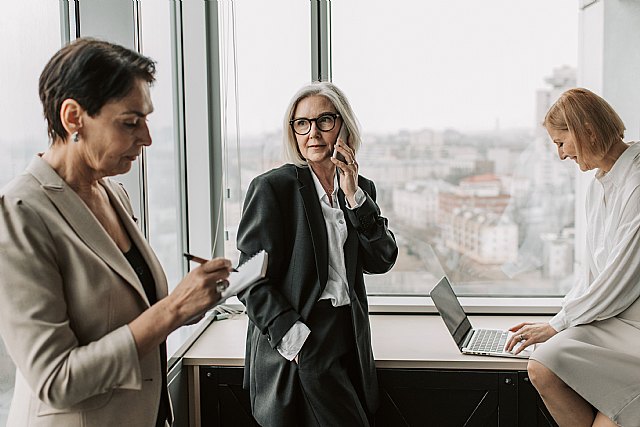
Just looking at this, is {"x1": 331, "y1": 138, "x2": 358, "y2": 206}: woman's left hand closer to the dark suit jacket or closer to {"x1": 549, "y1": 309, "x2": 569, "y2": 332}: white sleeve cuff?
the dark suit jacket

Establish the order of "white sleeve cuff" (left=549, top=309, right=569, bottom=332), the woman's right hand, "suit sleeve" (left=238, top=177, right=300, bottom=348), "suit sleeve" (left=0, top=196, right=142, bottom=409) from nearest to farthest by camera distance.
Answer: "suit sleeve" (left=0, top=196, right=142, bottom=409)
the woman's right hand
"suit sleeve" (left=238, top=177, right=300, bottom=348)
"white sleeve cuff" (left=549, top=309, right=569, bottom=332)

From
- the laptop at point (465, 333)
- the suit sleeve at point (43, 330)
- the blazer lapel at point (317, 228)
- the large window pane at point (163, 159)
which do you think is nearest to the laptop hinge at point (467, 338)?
the laptop at point (465, 333)

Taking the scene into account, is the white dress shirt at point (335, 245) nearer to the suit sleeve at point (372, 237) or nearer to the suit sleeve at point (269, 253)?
the suit sleeve at point (372, 237)

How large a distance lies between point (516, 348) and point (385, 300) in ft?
3.07

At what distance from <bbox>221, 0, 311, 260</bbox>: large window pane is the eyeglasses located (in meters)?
1.09

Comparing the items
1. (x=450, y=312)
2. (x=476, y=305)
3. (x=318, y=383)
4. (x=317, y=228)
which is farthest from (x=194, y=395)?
(x=476, y=305)

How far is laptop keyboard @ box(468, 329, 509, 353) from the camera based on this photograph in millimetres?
3037

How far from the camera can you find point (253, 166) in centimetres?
381

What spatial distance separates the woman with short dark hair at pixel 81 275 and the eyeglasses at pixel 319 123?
1.05 m

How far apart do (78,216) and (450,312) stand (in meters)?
1.90

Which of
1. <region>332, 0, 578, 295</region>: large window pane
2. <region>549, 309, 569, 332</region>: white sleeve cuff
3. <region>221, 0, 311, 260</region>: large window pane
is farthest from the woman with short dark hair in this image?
<region>332, 0, 578, 295</region>: large window pane

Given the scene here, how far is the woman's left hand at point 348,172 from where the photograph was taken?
2650 mm

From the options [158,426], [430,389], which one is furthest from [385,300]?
[158,426]

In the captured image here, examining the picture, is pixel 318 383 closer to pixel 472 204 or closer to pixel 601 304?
pixel 601 304
